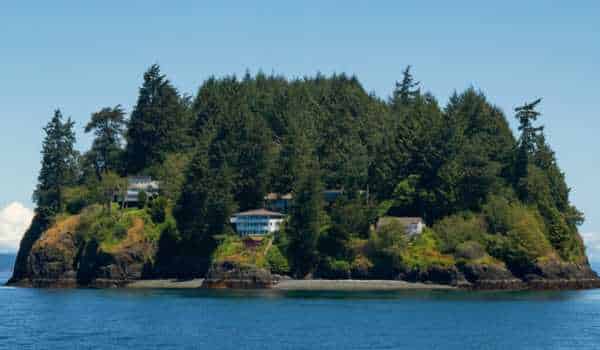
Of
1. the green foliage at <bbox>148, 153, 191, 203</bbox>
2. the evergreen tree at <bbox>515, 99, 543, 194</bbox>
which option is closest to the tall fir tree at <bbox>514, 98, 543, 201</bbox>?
the evergreen tree at <bbox>515, 99, 543, 194</bbox>

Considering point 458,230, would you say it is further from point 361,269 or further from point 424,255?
point 361,269

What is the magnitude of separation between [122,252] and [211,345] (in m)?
70.9

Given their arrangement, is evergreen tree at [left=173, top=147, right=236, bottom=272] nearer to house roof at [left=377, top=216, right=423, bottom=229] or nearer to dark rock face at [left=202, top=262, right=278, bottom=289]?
dark rock face at [left=202, top=262, right=278, bottom=289]

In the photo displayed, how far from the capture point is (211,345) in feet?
264

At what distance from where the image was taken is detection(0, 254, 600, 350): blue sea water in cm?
8219

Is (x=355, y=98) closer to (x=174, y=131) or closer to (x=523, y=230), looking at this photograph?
(x=174, y=131)

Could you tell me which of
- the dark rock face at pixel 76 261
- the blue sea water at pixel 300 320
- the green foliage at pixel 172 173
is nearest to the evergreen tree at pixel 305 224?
the blue sea water at pixel 300 320

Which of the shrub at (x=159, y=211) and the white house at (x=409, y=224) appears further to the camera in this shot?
the shrub at (x=159, y=211)

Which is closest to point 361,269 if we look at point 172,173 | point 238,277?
point 238,277

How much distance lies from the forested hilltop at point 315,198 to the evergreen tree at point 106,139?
32cm

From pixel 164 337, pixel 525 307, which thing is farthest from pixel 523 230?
pixel 164 337

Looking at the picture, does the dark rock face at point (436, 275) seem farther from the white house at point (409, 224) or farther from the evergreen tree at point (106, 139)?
the evergreen tree at point (106, 139)

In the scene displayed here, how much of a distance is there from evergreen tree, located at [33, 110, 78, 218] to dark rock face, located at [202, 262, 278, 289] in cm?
3765

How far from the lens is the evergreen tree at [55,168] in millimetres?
165375
